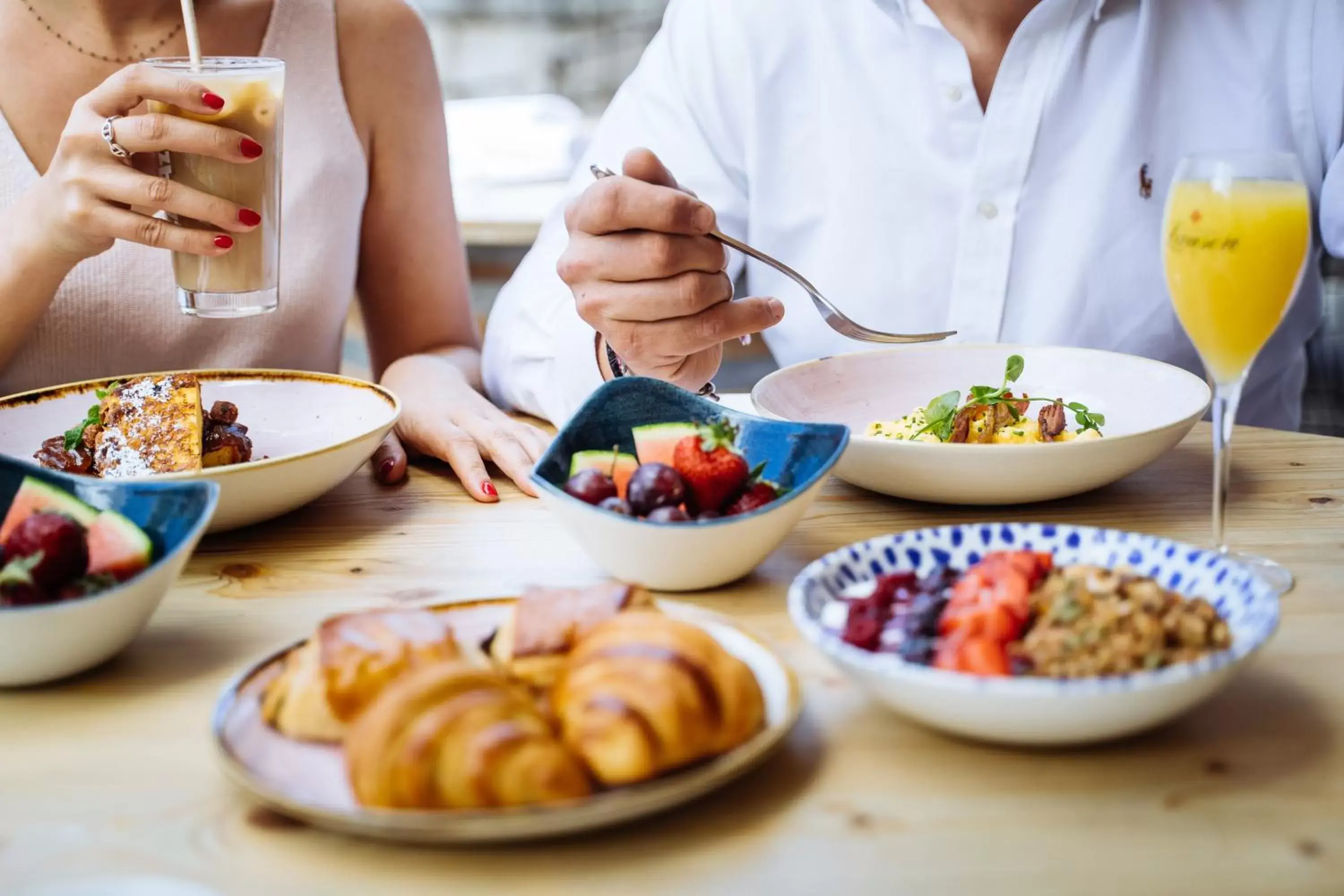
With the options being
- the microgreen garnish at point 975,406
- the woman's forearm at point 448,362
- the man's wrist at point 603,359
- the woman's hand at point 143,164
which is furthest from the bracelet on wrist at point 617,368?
the woman's hand at point 143,164

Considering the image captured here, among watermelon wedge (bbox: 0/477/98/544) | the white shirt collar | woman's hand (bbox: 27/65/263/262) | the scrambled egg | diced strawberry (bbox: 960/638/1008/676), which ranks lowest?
the scrambled egg

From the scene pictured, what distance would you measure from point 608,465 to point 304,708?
Answer: 426 millimetres

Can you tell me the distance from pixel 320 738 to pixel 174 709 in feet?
0.60

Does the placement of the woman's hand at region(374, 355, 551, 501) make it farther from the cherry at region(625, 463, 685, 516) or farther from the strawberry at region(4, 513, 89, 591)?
the strawberry at region(4, 513, 89, 591)

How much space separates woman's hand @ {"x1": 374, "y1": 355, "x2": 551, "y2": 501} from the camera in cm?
131

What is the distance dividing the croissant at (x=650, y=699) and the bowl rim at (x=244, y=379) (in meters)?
0.51

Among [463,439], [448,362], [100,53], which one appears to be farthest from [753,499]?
[100,53]

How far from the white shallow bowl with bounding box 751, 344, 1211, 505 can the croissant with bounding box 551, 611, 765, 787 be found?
46cm

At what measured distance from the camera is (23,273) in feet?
4.93

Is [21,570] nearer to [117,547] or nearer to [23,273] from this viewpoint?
[117,547]

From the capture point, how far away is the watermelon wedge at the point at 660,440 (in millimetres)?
1088

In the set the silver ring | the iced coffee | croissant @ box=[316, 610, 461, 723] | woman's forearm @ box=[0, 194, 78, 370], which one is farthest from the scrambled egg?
woman's forearm @ box=[0, 194, 78, 370]

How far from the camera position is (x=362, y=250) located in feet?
6.84

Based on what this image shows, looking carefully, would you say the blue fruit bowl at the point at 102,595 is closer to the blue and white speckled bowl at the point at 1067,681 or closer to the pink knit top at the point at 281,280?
the blue and white speckled bowl at the point at 1067,681
